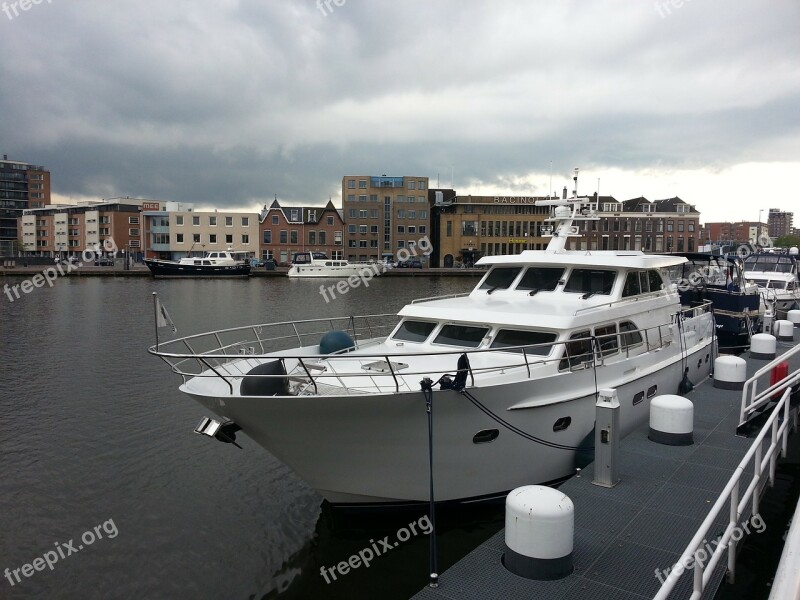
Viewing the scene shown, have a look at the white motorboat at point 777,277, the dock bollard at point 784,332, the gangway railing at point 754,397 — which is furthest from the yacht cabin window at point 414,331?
the white motorboat at point 777,277

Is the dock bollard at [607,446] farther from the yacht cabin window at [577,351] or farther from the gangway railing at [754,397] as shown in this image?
the gangway railing at [754,397]

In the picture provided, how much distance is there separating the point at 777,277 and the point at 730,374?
21.1 metres

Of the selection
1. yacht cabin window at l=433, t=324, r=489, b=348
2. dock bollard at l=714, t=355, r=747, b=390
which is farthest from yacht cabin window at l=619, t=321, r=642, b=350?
yacht cabin window at l=433, t=324, r=489, b=348

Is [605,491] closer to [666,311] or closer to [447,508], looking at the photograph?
[447,508]

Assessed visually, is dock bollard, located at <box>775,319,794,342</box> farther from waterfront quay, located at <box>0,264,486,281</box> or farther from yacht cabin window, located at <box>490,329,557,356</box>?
waterfront quay, located at <box>0,264,486,281</box>

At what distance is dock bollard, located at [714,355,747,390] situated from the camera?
1245cm

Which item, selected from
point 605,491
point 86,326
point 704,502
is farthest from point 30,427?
point 86,326

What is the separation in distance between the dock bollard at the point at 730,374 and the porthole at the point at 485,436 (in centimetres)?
638

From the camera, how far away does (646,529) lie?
22.2 ft

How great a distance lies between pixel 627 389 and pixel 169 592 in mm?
8164

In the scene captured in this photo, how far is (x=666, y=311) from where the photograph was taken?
13.5 m

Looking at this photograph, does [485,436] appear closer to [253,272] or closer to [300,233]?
[253,272]

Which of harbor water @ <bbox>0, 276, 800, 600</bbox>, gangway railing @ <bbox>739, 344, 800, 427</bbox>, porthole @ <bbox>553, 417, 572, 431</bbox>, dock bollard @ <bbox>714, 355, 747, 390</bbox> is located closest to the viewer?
harbor water @ <bbox>0, 276, 800, 600</bbox>

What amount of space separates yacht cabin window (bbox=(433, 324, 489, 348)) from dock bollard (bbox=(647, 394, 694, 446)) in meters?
3.13
